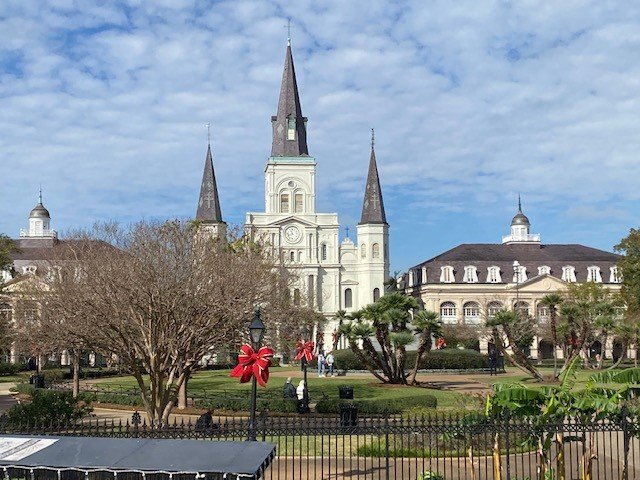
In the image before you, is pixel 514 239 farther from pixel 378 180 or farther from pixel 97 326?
pixel 97 326

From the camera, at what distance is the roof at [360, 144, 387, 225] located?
94750 mm

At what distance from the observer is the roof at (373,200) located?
3730 inches

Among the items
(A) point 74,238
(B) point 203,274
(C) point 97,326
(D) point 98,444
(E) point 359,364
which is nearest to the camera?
(D) point 98,444

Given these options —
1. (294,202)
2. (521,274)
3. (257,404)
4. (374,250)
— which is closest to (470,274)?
(521,274)

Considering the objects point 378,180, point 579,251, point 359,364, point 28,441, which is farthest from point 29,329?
point 579,251

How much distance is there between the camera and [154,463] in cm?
984

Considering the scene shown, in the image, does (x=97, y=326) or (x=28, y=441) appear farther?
(x=97, y=326)

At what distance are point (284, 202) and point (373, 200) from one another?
1096 cm

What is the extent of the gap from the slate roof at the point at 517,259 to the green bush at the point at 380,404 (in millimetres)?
60941

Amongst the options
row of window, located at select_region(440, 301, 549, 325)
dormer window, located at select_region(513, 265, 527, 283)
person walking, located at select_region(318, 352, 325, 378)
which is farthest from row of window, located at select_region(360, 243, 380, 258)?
person walking, located at select_region(318, 352, 325, 378)

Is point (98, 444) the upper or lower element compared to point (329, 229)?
lower

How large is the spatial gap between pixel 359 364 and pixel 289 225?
45534mm

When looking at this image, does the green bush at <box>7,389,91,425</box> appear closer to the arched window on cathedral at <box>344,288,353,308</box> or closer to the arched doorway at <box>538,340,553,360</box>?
the arched doorway at <box>538,340,553,360</box>

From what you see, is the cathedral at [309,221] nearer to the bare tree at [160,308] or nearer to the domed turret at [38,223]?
the domed turret at [38,223]
